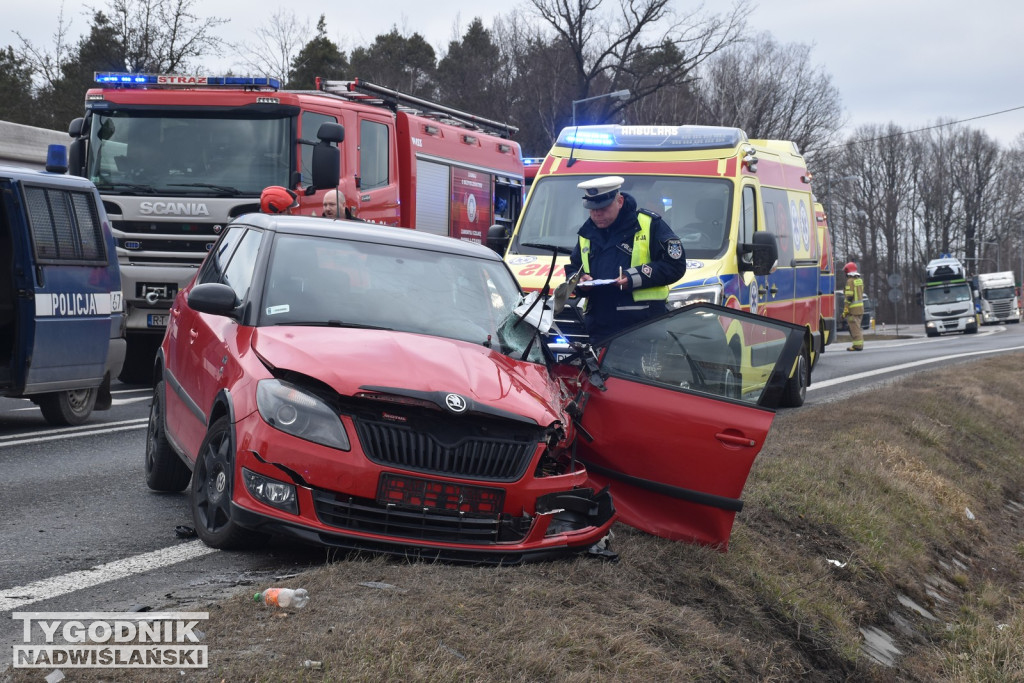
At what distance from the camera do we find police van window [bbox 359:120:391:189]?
1411 cm

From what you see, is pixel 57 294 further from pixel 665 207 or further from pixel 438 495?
pixel 438 495

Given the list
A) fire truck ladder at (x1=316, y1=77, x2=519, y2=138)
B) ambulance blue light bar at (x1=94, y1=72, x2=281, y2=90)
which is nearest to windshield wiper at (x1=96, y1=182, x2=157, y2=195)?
ambulance blue light bar at (x1=94, y1=72, x2=281, y2=90)

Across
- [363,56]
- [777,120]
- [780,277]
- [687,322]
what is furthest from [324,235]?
[363,56]

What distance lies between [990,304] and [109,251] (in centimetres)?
6261

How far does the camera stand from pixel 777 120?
174 feet

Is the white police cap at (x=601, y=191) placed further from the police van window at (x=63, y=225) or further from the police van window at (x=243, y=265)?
Result: the police van window at (x=63, y=225)

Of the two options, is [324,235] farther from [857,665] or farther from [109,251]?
[109,251]

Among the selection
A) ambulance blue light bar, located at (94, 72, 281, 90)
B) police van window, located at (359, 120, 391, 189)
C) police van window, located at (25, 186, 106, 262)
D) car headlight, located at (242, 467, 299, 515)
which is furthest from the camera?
police van window, located at (359, 120, 391, 189)

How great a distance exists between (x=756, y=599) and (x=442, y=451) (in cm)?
197

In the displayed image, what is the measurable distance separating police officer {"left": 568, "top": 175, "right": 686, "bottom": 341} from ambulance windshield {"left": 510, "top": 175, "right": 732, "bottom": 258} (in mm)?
2750

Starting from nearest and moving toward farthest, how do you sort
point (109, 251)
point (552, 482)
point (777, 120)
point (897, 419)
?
1. point (552, 482)
2. point (109, 251)
3. point (897, 419)
4. point (777, 120)

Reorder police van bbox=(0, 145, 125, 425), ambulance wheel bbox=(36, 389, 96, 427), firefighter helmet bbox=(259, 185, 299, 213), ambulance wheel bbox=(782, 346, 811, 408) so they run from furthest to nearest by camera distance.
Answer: ambulance wheel bbox=(782, 346, 811, 408) < ambulance wheel bbox=(36, 389, 96, 427) < firefighter helmet bbox=(259, 185, 299, 213) < police van bbox=(0, 145, 125, 425)

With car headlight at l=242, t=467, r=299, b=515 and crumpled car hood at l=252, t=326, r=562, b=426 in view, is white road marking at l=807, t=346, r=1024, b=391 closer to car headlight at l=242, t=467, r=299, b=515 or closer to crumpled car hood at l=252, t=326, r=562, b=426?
crumpled car hood at l=252, t=326, r=562, b=426

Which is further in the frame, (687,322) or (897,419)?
(897,419)
